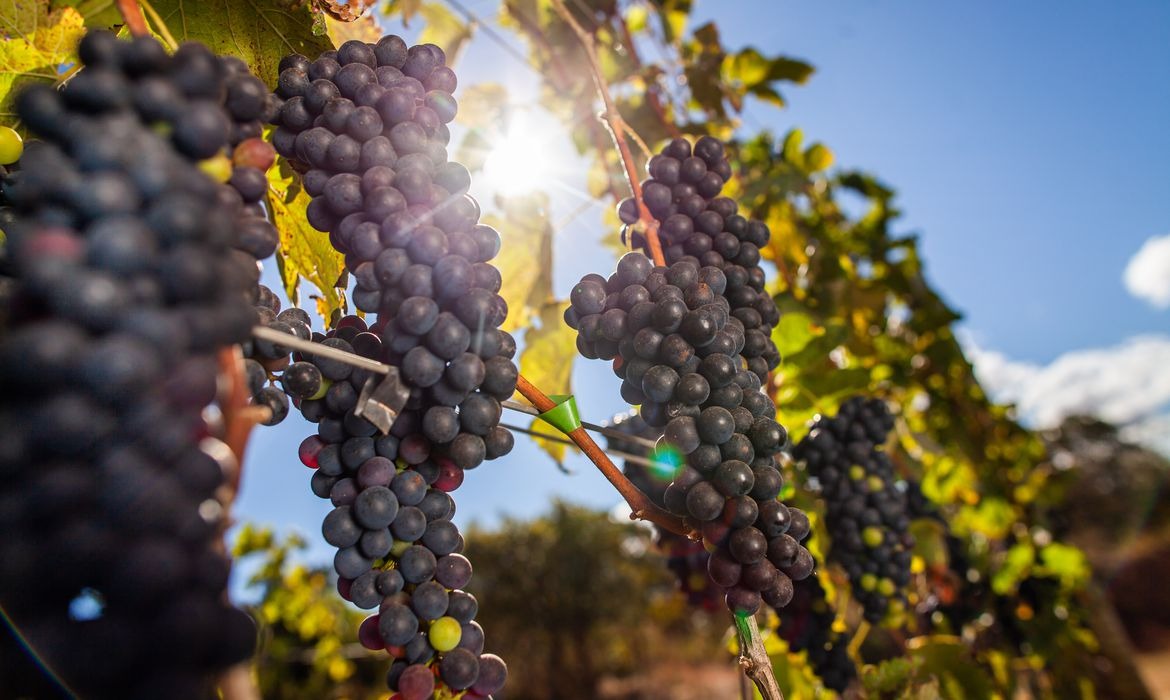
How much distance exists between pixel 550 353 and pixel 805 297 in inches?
38.4

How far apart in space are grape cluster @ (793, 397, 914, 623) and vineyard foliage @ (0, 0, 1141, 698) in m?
0.07

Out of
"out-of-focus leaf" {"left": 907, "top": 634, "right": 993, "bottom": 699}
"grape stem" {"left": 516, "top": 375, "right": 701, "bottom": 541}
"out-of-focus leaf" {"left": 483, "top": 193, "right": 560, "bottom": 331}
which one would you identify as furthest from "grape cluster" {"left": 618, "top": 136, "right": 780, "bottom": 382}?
"out-of-focus leaf" {"left": 907, "top": 634, "right": 993, "bottom": 699}

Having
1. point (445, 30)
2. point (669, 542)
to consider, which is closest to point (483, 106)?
point (445, 30)

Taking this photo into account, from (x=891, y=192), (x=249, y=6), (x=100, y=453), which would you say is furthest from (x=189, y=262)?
(x=891, y=192)

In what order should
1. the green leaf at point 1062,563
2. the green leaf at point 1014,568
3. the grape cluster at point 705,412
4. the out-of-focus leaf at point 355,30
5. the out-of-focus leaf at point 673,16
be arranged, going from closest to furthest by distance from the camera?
the grape cluster at point 705,412 → the out-of-focus leaf at point 355,30 → the out-of-focus leaf at point 673,16 → the green leaf at point 1014,568 → the green leaf at point 1062,563

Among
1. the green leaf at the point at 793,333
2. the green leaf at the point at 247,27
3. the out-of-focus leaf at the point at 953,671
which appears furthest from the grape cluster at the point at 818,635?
the green leaf at the point at 247,27

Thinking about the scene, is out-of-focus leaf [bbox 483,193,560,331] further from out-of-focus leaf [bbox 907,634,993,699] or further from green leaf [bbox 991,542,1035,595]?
green leaf [bbox 991,542,1035,595]

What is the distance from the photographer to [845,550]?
5.60 ft

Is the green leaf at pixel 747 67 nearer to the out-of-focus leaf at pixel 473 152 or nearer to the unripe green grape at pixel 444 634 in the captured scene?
the out-of-focus leaf at pixel 473 152

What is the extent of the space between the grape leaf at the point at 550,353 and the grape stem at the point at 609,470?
91cm

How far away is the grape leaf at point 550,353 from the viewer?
5.95ft

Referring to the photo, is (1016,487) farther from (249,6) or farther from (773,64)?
(249,6)

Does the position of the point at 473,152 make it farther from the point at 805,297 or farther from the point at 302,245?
the point at 805,297

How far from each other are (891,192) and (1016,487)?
78.9 inches
